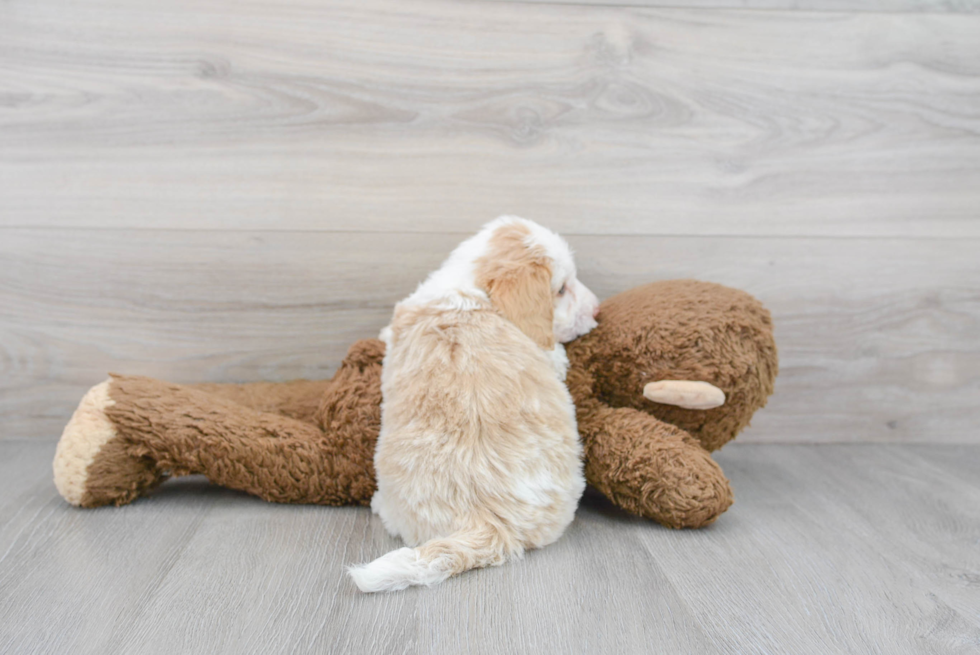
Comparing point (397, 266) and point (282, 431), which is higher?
point (397, 266)

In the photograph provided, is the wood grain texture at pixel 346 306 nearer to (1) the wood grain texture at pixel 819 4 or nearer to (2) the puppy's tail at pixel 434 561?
(1) the wood grain texture at pixel 819 4

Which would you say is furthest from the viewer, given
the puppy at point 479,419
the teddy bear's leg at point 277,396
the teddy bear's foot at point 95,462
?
the teddy bear's leg at point 277,396

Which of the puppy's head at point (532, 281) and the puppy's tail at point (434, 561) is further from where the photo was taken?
the puppy's head at point (532, 281)

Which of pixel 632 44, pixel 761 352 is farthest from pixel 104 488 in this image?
pixel 632 44

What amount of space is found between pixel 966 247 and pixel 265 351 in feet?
3.91

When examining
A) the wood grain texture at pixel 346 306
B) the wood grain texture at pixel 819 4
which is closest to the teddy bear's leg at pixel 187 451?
the wood grain texture at pixel 346 306

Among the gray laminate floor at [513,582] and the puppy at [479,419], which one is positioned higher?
the puppy at [479,419]

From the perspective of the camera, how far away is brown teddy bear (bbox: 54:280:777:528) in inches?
34.6

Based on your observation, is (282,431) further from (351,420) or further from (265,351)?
(265,351)

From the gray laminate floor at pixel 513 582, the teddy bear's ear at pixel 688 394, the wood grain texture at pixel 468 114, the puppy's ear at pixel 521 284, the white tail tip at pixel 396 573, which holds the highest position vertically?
the wood grain texture at pixel 468 114

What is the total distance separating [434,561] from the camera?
2.30 feet

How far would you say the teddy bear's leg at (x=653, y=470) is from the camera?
0.83 m

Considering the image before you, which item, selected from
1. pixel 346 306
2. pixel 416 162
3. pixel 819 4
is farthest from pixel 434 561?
pixel 819 4

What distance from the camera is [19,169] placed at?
1077 mm
